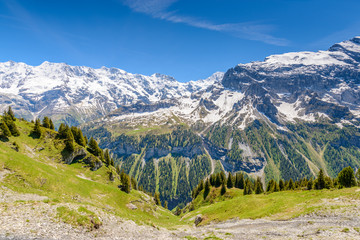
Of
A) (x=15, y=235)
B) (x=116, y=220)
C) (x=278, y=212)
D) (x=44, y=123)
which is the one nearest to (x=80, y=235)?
(x=15, y=235)

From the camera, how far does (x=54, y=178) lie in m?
43.8

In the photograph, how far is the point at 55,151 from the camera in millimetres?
66000

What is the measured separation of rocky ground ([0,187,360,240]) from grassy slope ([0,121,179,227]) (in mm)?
5003

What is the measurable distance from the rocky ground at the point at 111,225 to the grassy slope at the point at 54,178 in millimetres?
5003

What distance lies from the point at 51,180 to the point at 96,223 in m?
27.4

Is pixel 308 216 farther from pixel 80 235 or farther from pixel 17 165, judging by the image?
pixel 17 165

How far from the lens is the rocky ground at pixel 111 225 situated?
1789 centimetres

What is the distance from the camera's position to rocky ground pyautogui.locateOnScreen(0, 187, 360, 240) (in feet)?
58.7

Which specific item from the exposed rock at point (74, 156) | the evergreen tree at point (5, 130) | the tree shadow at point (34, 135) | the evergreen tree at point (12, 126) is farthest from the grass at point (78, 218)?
the tree shadow at point (34, 135)

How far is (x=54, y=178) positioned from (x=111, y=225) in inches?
1099

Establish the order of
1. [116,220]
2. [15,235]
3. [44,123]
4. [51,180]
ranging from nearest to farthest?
1. [15,235]
2. [116,220]
3. [51,180]
4. [44,123]

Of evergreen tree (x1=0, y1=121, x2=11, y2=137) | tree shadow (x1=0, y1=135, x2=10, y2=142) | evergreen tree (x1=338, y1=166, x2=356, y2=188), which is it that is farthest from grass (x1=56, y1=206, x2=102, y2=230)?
evergreen tree (x1=338, y1=166, x2=356, y2=188)

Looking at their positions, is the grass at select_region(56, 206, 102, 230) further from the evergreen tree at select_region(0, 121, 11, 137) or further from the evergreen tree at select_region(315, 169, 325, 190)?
the evergreen tree at select_region(315, 169, 325, 190)

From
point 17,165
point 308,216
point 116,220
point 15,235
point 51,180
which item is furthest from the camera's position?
point 51,180
